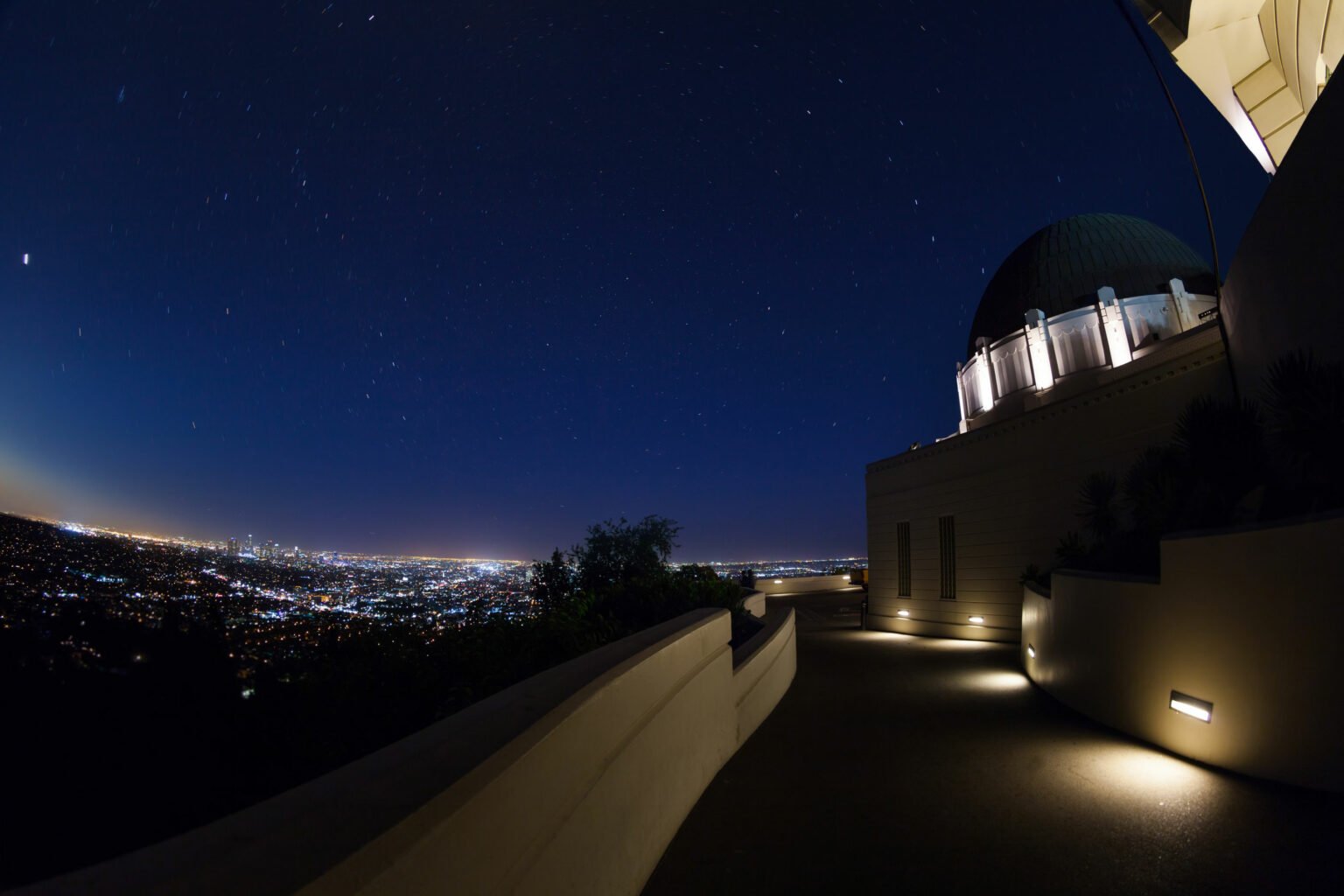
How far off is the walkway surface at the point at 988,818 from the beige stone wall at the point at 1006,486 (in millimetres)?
8171

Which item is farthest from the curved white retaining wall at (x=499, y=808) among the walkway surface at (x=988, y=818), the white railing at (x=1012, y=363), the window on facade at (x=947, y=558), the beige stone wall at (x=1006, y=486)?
the white railing at (x=1012, y=363)

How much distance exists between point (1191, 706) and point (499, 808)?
5.79m

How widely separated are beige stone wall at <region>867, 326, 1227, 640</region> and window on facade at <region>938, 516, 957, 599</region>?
0.14m

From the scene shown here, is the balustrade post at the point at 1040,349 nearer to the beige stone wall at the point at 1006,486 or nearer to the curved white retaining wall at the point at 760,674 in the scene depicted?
the beige stone wall at the point at 1006,486

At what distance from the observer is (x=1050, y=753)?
5957 millimetres

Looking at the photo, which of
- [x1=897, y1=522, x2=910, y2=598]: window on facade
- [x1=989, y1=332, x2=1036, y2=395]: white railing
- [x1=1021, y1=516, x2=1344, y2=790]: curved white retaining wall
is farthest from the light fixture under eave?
[x1=989, y1=332, x2=1036, y2=395]: white railing

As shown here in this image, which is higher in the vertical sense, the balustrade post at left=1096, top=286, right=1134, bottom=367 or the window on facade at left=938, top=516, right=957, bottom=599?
the balustrade post at left=1096, top=286, right=1134, bottom=367

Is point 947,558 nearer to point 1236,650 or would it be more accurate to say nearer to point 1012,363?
point 1236,650

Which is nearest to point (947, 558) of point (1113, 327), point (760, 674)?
point (760, 674)

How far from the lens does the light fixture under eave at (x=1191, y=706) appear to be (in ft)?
17.5

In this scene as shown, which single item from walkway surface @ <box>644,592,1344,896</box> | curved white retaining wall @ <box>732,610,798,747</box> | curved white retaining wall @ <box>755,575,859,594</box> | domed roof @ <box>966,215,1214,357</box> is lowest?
walkway surface @ <box>644,592,1344,896</box>

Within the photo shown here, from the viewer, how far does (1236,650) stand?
512 centimetres

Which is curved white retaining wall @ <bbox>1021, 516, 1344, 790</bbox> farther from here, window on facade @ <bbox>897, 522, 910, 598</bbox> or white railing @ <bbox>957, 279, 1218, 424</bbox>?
white railing @ <bbox>957, 279, 1218, 424</bbox>

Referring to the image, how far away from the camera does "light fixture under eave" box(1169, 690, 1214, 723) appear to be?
5.33m
